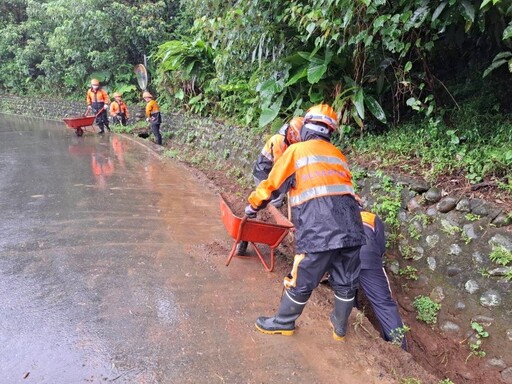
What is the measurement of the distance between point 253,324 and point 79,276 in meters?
1.89

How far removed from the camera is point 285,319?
3254 millimetres

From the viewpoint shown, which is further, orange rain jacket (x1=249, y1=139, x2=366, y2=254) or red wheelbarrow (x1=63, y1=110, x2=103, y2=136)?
red wheelbarrow (x1=63, y1=110, x2=103, y2=136)

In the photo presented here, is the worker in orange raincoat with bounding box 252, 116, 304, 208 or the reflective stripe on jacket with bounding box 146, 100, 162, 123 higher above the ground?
the worker in orange raincoat with bounding box 252, 116, 304, 208

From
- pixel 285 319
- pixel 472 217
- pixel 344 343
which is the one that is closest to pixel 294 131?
pixel 472 217

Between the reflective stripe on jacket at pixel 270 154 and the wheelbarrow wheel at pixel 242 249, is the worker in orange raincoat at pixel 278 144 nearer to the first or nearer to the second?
the reflective stripe on jacket at pixel 270 154

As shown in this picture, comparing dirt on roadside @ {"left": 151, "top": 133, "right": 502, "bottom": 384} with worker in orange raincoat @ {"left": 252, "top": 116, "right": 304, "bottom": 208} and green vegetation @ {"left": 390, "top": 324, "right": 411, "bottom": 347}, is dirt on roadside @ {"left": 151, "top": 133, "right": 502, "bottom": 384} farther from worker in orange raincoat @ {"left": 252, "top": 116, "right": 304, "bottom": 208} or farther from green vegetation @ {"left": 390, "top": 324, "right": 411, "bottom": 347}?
worker in orange raincoat @ {"left": 252, "top": 116, "right": 304, "bottom": 208}

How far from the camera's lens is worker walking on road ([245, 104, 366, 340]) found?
298cm

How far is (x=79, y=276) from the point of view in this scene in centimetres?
411

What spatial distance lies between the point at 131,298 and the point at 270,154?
2.22m

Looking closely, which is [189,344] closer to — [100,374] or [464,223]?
[100,374]

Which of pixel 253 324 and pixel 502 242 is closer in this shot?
pixel 253 324

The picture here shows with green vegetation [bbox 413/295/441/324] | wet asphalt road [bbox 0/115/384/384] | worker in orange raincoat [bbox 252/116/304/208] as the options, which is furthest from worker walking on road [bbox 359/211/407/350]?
worker in orange raincoat [bbox 252/116/304/208]

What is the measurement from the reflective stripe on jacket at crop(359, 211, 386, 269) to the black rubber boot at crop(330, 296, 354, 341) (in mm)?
830

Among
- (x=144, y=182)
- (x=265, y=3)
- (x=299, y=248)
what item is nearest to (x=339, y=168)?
(x=299, y=248)
